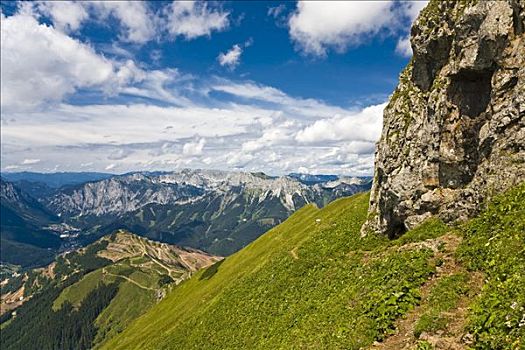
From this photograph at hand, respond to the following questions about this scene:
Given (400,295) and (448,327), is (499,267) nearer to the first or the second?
(448,327)

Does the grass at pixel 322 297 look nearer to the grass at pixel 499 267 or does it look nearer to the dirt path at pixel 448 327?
the dirt path at pixel 448 327

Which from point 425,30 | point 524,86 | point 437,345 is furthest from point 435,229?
point 425,30

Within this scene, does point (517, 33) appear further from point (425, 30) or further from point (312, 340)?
point (312, 340)

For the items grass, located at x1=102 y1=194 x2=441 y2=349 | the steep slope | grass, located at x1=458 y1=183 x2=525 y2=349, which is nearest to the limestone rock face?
grass, located at x1=458 y1=183 x2=525 y2=349

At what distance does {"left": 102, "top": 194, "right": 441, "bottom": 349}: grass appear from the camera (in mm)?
26188

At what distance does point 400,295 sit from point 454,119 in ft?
64.5

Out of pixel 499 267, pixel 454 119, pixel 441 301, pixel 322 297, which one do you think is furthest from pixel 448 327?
pixel 454 119

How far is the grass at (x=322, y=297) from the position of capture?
26188 mm

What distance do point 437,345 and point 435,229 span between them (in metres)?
16.8

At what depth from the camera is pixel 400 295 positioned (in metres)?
26.0

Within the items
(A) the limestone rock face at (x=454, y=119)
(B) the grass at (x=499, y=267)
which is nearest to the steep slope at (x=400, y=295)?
(B) the grass at (x=499, y=267)

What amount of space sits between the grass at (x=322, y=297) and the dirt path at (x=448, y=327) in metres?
0.54

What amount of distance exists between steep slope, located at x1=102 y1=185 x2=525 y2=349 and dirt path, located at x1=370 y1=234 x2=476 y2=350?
59 millimetres

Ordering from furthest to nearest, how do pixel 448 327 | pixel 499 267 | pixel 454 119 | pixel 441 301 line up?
1. pixel 454 119
2. pixel 441 301
3. pixel 499 267
4. pixel 448 327
